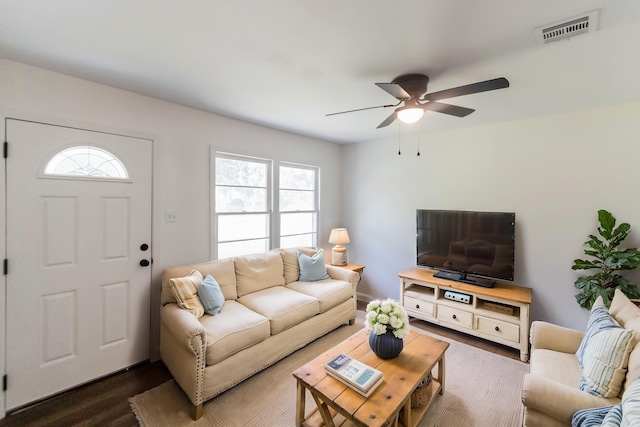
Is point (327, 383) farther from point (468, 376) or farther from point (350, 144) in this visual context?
point (350, 144)

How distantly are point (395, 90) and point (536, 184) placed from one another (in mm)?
2321

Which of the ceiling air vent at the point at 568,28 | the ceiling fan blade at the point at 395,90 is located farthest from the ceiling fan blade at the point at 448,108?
the ceiling air vent at the point at 568,28

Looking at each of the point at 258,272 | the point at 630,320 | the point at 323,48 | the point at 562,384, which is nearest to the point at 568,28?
the point at 323,48

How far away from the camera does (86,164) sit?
89.4 inches

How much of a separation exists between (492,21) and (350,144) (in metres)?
3.21

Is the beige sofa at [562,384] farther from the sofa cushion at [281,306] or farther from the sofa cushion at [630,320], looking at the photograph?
the sofa cushion at [281,306]

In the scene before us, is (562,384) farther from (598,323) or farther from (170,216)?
(170,216)

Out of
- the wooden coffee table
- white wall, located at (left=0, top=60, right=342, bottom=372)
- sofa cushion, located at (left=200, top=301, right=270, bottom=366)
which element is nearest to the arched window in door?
white wall, located at (left=0, top=60, right=342, bottom=372)

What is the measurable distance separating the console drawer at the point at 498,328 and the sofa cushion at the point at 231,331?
7.57ft

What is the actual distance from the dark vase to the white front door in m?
2.19

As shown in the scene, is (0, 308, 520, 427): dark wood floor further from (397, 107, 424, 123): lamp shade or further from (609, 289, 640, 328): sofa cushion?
(609, 289, 640, 328): sofa cushion

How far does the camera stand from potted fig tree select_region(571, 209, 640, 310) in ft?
7.81

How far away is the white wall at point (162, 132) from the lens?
2.02m

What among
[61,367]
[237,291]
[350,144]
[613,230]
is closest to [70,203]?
[61,367]
